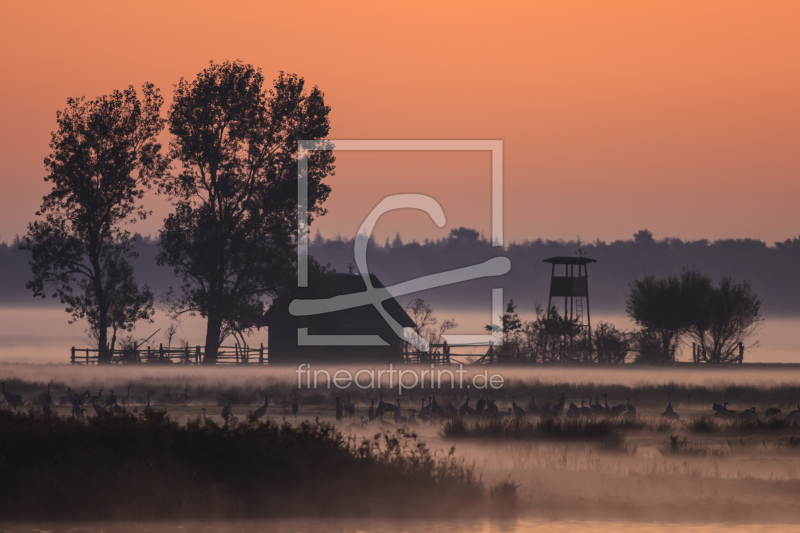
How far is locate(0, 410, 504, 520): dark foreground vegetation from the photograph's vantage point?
14.7 m

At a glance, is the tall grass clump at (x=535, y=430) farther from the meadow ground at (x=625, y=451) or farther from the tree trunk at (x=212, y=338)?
the tree trunk at (x=212, y=338)

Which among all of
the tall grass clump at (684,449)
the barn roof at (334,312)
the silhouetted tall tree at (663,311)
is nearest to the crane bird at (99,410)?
the tall grass clump at (684,449)

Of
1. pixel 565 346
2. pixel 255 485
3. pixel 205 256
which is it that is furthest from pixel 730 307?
pixel 255 485

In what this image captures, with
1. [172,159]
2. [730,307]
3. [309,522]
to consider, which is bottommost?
[309,522]

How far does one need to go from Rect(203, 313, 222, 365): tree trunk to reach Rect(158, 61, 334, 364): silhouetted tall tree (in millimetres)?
Answer: 114

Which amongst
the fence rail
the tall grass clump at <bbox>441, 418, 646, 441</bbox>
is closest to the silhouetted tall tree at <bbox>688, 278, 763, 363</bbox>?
the fence rail

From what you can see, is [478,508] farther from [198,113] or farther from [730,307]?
[730,307]

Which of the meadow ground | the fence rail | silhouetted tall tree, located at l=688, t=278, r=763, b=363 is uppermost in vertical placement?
silhouetted tall tree, located at l=688, t=278, r=763, b=363

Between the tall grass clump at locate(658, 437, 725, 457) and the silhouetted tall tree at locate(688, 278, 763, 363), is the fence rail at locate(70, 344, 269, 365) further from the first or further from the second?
the tall grass clump at locate(658, 437, 725, 457)

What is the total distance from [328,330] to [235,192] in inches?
436

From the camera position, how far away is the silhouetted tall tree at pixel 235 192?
53688mm

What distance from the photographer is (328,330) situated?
2372 inches

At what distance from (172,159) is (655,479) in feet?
137

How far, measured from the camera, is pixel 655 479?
1736cm
